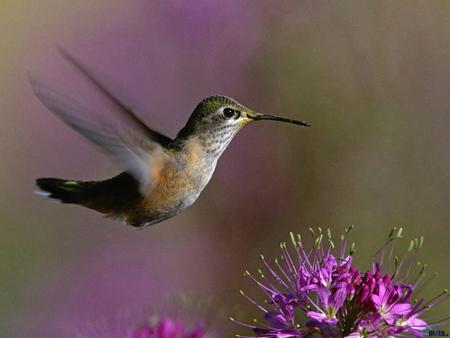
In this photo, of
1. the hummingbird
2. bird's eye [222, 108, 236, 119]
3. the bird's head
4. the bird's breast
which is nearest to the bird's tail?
the hummingbird

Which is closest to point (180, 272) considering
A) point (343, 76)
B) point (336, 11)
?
point (343, 76)

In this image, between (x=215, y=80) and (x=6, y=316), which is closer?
(x=6, y=316)

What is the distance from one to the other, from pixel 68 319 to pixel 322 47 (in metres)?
1.87

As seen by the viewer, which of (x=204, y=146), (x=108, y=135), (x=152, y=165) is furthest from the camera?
(x=204, y=146)

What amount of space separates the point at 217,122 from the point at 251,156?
1593mm

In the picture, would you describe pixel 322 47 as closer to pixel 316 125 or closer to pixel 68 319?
pixel 316 125

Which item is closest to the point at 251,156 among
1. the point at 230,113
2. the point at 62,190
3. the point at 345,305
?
the point at 230,113

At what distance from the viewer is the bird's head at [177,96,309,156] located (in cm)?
274

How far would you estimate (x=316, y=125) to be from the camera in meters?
4.25

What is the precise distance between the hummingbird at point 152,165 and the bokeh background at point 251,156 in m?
0.91

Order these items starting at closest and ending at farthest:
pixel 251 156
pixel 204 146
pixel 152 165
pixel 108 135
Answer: pixel 108 135 → pixel 152 165 → pixel 204 146 → pixel 251 156

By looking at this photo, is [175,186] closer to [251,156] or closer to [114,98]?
[114,98]

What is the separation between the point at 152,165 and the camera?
2596mm

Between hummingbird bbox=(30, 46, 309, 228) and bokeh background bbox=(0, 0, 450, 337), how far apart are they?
91 cm
